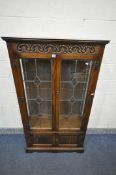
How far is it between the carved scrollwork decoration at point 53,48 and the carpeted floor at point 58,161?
1.58 m

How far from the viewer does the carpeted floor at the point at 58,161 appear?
7.07 ft

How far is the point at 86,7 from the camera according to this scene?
5.24ft

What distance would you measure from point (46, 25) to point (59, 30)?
15 cm

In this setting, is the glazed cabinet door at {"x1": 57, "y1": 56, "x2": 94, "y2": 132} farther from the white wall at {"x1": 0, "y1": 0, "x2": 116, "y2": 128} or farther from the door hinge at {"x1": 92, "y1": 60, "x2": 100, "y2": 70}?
the white wall at {"x1": 0, "y1": 0, "x2": 116, "y2": 128}

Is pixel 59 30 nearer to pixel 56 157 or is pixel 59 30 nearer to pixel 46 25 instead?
pixel 46 25

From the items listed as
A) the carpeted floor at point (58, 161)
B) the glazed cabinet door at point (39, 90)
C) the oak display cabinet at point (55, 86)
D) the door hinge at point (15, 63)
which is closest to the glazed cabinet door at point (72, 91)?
the oak display cabinet at point (55, 86)

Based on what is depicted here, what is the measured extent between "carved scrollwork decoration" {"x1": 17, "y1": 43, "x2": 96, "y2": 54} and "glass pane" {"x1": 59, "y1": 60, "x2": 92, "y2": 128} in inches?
7.1

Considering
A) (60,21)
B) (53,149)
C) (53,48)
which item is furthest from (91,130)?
(60,21)

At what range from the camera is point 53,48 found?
151 cm

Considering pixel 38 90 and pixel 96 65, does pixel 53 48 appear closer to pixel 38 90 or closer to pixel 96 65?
pixel 96 65

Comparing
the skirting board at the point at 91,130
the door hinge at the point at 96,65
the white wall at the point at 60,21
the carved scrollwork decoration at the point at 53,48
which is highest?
the white wall at the point at 60,21

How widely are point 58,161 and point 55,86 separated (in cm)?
120

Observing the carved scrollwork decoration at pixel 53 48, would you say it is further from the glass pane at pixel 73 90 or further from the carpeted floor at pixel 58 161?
the carpeted floor at pixel 58 161

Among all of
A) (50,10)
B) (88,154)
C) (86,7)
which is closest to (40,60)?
(50,10)
